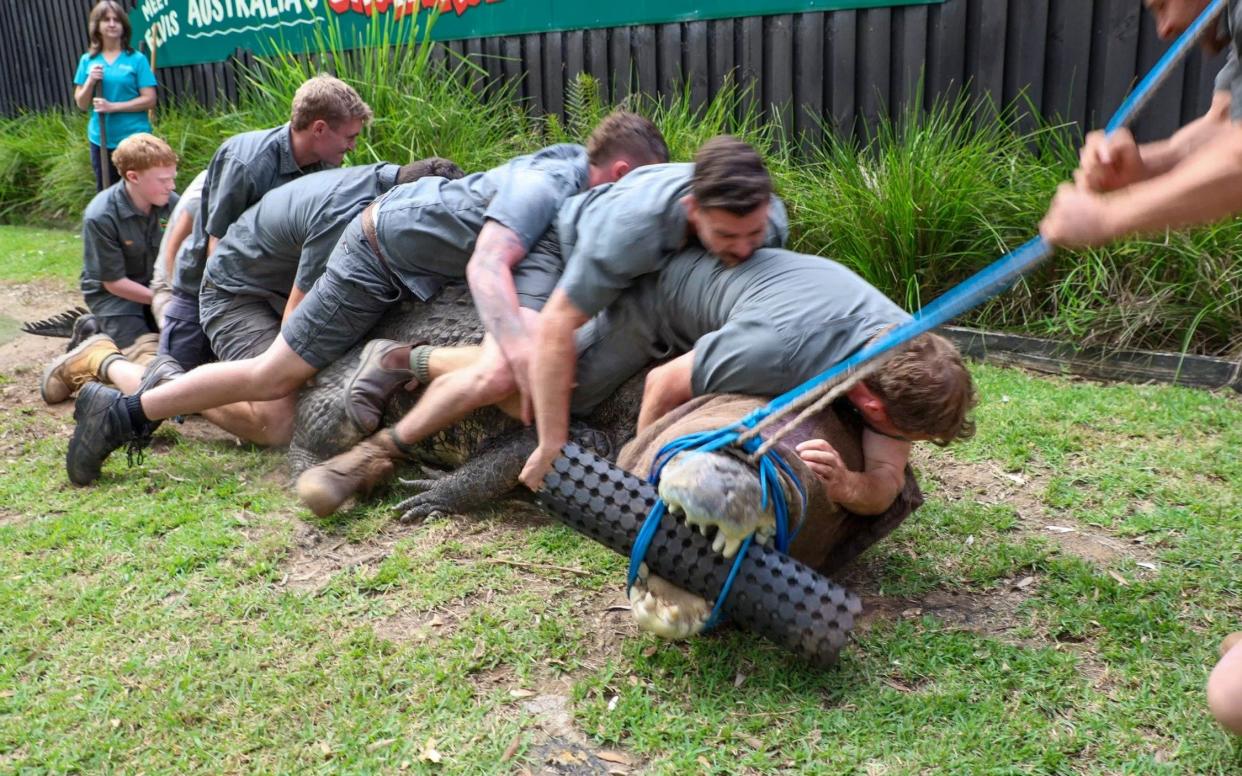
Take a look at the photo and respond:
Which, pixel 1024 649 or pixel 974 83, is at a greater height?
pixel 974 83

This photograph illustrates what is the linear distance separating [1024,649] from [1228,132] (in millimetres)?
1390

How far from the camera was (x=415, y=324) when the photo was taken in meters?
4.27

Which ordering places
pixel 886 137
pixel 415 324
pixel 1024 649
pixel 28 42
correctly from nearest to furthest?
pixel 1024 649 → pixel 415 324 → pixel 886 137 → pixel 28 42

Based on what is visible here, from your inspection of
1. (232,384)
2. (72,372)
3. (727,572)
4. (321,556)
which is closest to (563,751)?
(727,572)

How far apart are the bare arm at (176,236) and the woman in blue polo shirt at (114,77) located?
3325 mm

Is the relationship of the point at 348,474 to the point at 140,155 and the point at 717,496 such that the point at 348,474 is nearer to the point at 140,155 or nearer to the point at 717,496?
the point at 717,496

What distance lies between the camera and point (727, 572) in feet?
8.63

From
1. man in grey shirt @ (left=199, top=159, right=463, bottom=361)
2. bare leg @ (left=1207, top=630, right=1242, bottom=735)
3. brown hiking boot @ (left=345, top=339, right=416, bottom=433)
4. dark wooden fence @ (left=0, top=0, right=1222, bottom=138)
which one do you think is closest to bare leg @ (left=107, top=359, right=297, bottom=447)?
man in grey shirt @ (left=199, top=159, right=463, bottom=361)

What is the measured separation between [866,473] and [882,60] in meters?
4.07

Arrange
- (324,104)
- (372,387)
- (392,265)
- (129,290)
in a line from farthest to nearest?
(129,290) < (324,104) < (392,265) < (372,387)

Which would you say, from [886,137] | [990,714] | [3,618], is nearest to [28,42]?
[886,137]

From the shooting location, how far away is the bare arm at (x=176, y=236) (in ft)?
18.7

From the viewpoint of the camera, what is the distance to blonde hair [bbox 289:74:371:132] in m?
4.82

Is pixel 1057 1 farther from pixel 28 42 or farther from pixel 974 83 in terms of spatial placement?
pixel 28 42
